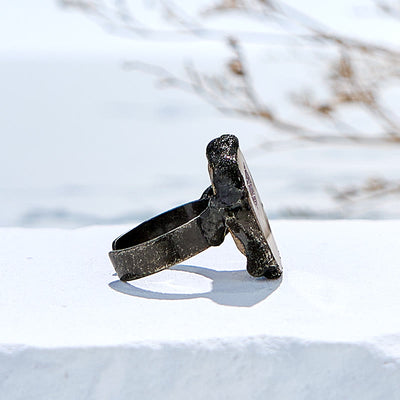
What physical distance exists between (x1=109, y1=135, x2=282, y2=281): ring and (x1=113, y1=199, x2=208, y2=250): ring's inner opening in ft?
0.49

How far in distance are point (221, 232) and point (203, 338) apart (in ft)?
0.52

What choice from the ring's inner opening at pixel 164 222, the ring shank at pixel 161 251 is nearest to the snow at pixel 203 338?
the ring shank at pixel 161 251

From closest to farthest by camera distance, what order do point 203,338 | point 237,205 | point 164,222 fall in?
point 203,338
point 237,205
point 164,222

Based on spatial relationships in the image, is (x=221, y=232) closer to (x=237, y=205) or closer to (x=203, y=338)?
(x=237, y=205)

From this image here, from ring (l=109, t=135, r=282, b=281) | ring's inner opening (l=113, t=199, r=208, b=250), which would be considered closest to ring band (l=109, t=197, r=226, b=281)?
ring (l=109, t=135, r=282, b=281)

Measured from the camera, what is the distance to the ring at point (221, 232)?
31.9 inches

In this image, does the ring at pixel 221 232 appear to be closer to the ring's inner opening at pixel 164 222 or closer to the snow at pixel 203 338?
the snow at pixel 203 338

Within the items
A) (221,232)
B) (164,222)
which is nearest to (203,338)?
(221,232)

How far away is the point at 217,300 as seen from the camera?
800mm

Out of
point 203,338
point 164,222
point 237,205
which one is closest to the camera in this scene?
point 203,338

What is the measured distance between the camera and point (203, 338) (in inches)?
27.3

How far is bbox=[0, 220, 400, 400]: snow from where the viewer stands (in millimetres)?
688

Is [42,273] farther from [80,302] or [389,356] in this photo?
[389,356]

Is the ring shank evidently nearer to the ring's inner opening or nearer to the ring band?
the ring band
